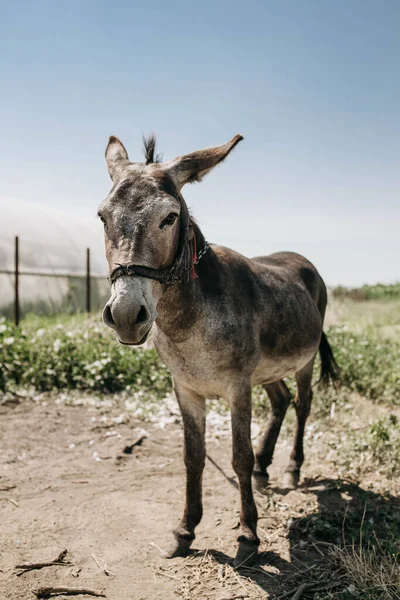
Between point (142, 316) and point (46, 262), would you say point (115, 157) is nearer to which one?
point (142, 316)

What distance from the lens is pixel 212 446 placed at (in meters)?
5.92

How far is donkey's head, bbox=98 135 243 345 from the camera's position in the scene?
261 centimetres

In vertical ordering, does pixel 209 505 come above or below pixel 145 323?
below

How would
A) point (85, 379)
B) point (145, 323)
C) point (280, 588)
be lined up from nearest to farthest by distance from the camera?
point (145, 323)
point (280, 588)
point (85, 379)

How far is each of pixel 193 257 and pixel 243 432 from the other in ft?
Result: 3.98

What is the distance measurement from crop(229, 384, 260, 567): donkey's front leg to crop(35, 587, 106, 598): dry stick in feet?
3.01

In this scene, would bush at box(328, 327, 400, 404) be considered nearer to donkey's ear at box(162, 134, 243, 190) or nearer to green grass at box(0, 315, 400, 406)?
green grass at box(0, 315, 400, 406)

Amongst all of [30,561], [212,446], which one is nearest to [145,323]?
[30,561]

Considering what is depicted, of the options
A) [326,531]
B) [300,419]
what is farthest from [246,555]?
[300,419]

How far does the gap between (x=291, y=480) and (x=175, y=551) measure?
A: 1.53 meters

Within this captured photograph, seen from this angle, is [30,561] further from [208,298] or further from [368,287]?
[368,287]

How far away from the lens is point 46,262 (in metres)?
15.2

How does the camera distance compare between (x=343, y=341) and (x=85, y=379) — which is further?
(x=343, y=341)

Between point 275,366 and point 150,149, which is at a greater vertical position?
point 150,149
